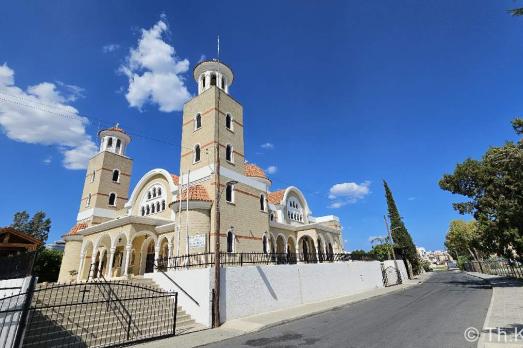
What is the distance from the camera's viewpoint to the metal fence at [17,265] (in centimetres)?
820

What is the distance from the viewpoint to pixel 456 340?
7.56m

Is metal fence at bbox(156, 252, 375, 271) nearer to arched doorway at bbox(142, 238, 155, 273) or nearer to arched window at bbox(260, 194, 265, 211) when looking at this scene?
arched doorway at bbox(142, 238, 155, 273)

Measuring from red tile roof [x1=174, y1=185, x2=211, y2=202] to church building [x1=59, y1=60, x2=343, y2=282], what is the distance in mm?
68

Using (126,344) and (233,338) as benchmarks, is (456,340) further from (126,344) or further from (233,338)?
(126,344)

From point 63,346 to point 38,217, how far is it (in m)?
53.3

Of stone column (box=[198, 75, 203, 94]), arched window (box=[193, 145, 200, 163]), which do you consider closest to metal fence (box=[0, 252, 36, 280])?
arched window (box=[193, 145, 200, 163])

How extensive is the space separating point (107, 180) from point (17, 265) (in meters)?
21.6

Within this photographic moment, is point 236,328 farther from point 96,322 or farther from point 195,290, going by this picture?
point 96,322

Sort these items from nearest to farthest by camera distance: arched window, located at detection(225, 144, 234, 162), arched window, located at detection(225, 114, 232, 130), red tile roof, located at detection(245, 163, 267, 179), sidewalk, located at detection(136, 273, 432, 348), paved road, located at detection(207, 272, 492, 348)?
paved road, located at detection(207, 272, 492, 348) → sidewalk, located at detection(136, 273, 432, 348) → arched window, located at detection(225, 144, 234, 162) → arched window, located at detection(225, 114, 232, 130) → red tile roof, located at detection(245, 163, 267, 179)

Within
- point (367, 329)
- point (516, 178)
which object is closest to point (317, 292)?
Answer: point (367, 329)

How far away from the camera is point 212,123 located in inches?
814

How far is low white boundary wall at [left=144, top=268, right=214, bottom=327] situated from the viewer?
38.7ft

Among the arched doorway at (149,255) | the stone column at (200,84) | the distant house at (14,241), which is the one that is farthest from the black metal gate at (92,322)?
the stone column at (200,84)

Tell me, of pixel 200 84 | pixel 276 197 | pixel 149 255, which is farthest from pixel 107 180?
pixel 276 197
